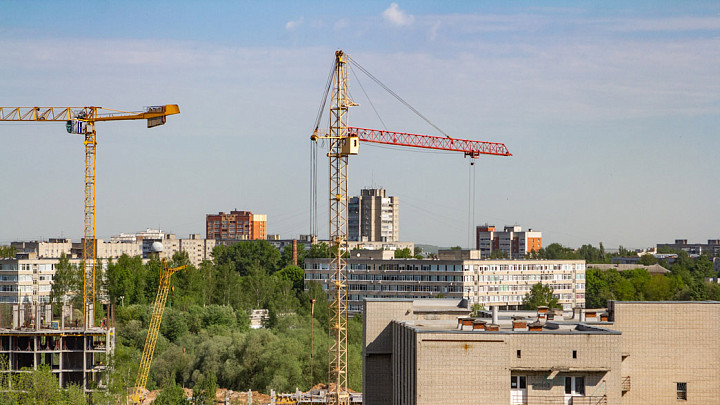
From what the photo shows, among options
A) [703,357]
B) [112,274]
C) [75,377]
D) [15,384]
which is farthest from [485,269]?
[703,357]

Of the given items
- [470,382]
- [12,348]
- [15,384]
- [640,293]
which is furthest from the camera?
[640,293]

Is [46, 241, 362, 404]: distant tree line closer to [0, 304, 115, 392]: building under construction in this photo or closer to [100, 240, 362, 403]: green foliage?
[100, 240, 362, 403]: green foliage

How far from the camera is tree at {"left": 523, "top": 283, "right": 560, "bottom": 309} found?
100500 mm

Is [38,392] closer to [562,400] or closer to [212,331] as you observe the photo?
[562,400]

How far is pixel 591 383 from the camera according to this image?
25594 millimetres

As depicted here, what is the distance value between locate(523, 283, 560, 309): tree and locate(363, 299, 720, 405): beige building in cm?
6565

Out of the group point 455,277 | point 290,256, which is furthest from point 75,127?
point 290,256

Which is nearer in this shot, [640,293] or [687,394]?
[687,394]

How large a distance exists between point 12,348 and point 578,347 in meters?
41.7

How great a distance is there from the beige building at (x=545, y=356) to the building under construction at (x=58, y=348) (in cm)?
2877

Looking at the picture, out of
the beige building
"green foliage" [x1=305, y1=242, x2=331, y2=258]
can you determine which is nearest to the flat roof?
the beige building

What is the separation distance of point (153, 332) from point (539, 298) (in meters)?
43.6

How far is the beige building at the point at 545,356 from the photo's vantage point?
25.0m

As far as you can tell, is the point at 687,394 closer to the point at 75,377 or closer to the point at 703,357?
the point at 703,357
